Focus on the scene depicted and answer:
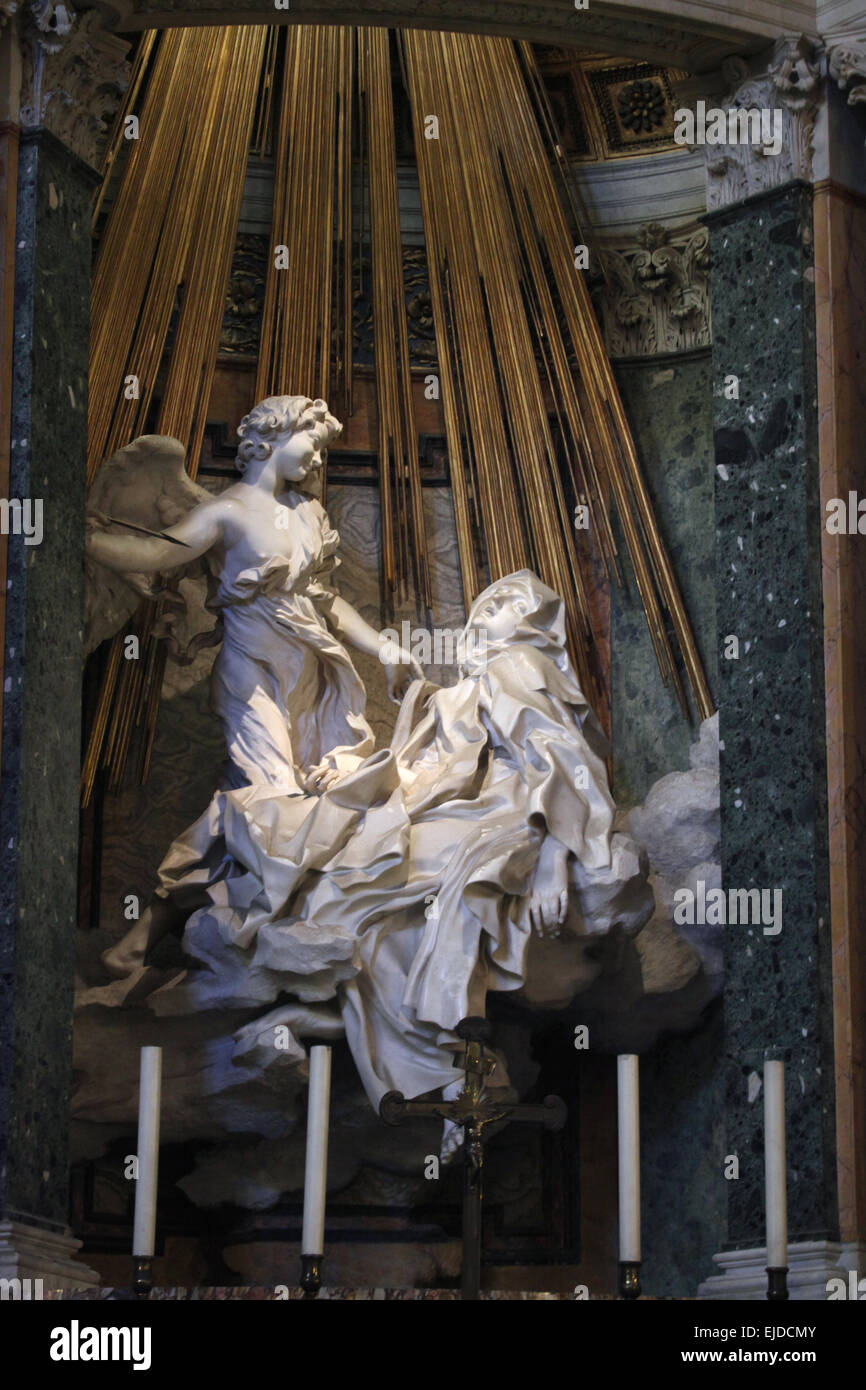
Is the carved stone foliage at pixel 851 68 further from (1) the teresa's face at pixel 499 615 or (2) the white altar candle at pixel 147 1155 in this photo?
(2) the white altar candle at pixel 147 1155

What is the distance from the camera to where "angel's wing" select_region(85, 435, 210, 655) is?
8492 mm

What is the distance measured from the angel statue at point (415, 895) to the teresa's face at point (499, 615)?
348 mm

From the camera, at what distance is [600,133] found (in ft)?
32.0

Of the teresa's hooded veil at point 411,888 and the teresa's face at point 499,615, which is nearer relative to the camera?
the teresa's hooded veil at point 411,888

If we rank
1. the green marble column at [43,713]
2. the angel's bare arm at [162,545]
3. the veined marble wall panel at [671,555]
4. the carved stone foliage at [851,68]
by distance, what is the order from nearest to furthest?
the green marble column at [43,713], the carved stone foliage at [851,68], the angel's bare arm at [162,545], the veined marble wall panel at [671,555]

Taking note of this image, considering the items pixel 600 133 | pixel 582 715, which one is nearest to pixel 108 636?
pixel 582 715

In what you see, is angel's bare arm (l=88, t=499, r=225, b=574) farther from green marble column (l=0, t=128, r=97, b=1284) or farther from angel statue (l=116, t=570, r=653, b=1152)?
angel statue (l=116, t=570, r=653, b=1152)

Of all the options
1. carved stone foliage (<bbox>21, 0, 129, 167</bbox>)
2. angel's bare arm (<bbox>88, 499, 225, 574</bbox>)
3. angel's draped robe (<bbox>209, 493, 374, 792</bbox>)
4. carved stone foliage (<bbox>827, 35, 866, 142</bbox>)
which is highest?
carved stone foliage (<bbox>827, 35, 866, 142</bbox>)

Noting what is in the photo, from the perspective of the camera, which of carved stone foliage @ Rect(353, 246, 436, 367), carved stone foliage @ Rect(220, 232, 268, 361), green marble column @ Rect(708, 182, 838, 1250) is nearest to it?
green marble column @ Rect(708, 182, 838, 1250)

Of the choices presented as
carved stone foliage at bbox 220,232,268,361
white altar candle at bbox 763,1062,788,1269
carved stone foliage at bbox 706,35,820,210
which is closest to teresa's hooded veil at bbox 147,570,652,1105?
white altar candle at bbox 763,1062,788,1269

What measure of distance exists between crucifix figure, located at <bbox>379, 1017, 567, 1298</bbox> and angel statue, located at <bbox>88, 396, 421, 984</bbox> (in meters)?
2.07

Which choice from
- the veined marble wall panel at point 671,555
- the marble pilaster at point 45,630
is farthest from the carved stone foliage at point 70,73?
the veined marble wall panel at point 671,555

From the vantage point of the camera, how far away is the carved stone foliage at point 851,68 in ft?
26.3

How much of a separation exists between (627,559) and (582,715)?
3.57 feet
